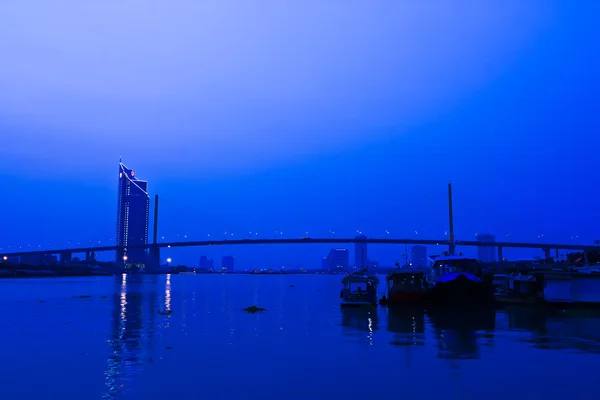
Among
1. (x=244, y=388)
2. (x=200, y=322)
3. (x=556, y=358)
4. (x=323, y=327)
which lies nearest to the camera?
(x=244, y=388)

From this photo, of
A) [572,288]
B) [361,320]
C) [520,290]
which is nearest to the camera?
[361,320]

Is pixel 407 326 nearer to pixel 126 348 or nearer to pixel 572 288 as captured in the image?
pixel 126 348

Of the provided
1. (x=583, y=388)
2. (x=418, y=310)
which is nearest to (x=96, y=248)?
(x=418, y=310)

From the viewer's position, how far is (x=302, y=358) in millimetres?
17562

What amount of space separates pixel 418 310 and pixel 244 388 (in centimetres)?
2344

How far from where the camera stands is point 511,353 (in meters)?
17.6

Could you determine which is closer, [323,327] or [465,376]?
[465,376]

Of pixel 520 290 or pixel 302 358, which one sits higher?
pixel 520 290

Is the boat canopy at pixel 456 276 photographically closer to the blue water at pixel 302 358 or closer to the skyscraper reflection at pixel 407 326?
the skyscraper reflection at pixel 407 326

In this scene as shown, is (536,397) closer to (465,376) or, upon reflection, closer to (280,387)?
(465,376)

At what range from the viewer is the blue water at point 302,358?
13.2 m

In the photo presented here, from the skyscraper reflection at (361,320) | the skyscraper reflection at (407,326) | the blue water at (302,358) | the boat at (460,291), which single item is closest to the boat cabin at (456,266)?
the boat at (460,291)

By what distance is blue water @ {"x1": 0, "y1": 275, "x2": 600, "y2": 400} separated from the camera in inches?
518

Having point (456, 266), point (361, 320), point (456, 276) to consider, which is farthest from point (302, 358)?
point (456, 266)
